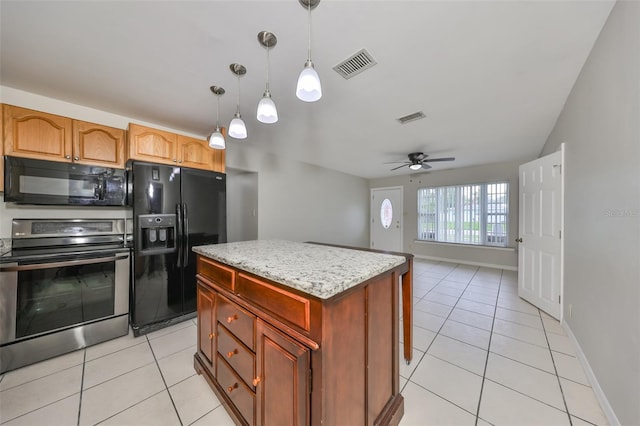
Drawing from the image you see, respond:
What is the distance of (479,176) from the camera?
16.4ft

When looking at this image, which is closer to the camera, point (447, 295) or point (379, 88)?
point (379, 88)

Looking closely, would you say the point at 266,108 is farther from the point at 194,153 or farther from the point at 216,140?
the point at 194,153

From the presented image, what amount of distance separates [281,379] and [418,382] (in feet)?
4.14

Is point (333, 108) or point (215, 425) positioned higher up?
point (333, 108)

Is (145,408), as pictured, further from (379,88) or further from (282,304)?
(379,88)

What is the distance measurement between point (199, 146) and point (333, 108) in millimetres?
1733

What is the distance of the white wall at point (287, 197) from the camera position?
2.16 m

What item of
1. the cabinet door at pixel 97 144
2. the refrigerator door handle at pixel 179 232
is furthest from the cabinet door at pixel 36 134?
the refrigerator door handle at pixel 179 232

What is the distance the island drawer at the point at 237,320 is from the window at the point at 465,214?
5.54m

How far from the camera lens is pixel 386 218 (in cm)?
653

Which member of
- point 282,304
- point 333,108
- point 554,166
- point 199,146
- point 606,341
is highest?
point 333,108

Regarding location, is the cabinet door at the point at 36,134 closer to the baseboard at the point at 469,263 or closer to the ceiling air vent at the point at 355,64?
the ceiling air vent at the point at 355,64

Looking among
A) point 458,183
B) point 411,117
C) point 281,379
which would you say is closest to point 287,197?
point 411,117

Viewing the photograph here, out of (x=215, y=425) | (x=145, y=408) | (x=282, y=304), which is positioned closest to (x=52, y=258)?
(x=145, y=408)
